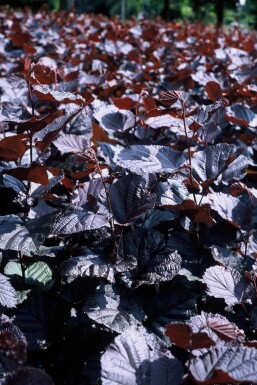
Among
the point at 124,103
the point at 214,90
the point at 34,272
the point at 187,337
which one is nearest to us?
the point at 187,337

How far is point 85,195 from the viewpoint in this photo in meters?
1.48

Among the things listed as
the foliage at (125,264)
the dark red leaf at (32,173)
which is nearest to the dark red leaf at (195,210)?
the foliage at (125,264)

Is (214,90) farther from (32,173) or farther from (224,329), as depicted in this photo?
(224,329)

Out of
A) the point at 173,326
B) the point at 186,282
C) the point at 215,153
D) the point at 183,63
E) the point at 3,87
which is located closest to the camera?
the point at 173,326

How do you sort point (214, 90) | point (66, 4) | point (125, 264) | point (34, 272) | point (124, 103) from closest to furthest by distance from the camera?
point (125, 264) → point (34, 272) → point (124, 103) → point (214, 90) → point (66, 4)

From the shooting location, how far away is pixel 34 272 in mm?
1527

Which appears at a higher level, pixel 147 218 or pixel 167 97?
pixel 167 97

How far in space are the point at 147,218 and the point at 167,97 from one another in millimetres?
377

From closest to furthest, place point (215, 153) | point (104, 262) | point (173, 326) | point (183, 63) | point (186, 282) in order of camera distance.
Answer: point (173, 326)
point (104, 262)
point (186, 282)
point (215, 153)
point (183, 63)

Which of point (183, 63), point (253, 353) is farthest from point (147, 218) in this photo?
point (183, 63)

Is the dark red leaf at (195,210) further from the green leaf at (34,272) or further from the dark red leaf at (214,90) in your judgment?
the dark red leaf at (214,90)

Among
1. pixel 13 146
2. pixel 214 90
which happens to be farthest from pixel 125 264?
pixel 214 90

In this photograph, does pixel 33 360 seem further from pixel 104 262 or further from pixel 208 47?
pixel 208 47

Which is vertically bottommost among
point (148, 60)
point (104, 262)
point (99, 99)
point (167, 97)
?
point (148, 60)
